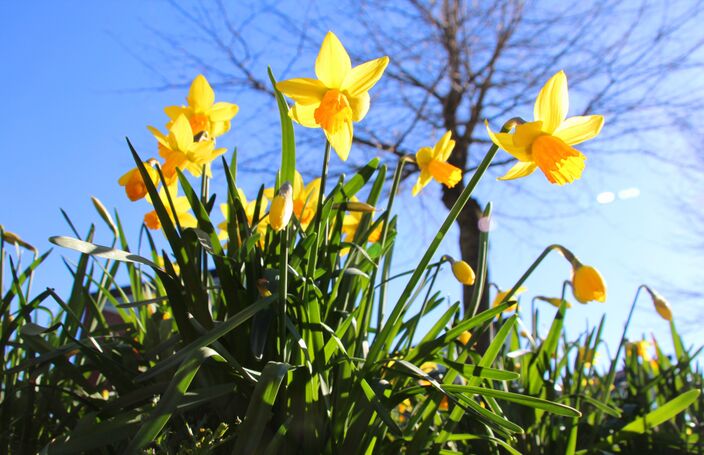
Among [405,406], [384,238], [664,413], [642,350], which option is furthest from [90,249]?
[642,350]

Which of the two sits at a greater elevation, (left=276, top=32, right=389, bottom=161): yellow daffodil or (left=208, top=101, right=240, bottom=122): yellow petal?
(left=208, top=101, right=240, bottom=122): yellow petal

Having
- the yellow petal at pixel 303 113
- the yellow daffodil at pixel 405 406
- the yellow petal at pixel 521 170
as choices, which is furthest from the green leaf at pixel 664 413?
the yellow petal at pixel 303 113

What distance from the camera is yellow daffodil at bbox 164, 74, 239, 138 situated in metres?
1.49

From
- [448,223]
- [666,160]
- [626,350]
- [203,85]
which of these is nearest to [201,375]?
[448,223]

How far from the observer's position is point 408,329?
132cm

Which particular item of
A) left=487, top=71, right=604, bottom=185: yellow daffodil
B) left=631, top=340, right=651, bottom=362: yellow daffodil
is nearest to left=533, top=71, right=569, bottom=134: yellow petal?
left=487, top=71, right=604, bottom=185: yellow daffodil

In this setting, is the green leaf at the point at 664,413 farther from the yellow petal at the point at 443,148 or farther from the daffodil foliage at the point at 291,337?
the yellow petal at the point at 443,148

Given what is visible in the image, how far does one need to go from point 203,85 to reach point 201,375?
2.44 feet

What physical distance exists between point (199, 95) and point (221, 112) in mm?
66

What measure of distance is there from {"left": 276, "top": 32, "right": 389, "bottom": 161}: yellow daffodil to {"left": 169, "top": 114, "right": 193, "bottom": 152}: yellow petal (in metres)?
0.28

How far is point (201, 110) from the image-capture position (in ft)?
4.94

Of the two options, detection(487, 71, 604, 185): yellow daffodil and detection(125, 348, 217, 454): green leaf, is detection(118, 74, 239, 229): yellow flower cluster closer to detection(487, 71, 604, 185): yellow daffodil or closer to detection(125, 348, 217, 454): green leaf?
detection(125, 348, 217, 454): green leaf

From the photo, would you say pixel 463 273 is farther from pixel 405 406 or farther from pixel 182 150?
pixel 405 406

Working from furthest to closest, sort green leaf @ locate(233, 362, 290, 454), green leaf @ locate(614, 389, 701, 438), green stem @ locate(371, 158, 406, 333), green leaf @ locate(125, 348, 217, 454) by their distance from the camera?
green stem @ locate(371, 158, 406, 333), green leaf @ locate(614, 389, 701, 438), green leaf @ locate(233, 362, 290, 454), green leaf @ locate(125, 348, 217, 454)
